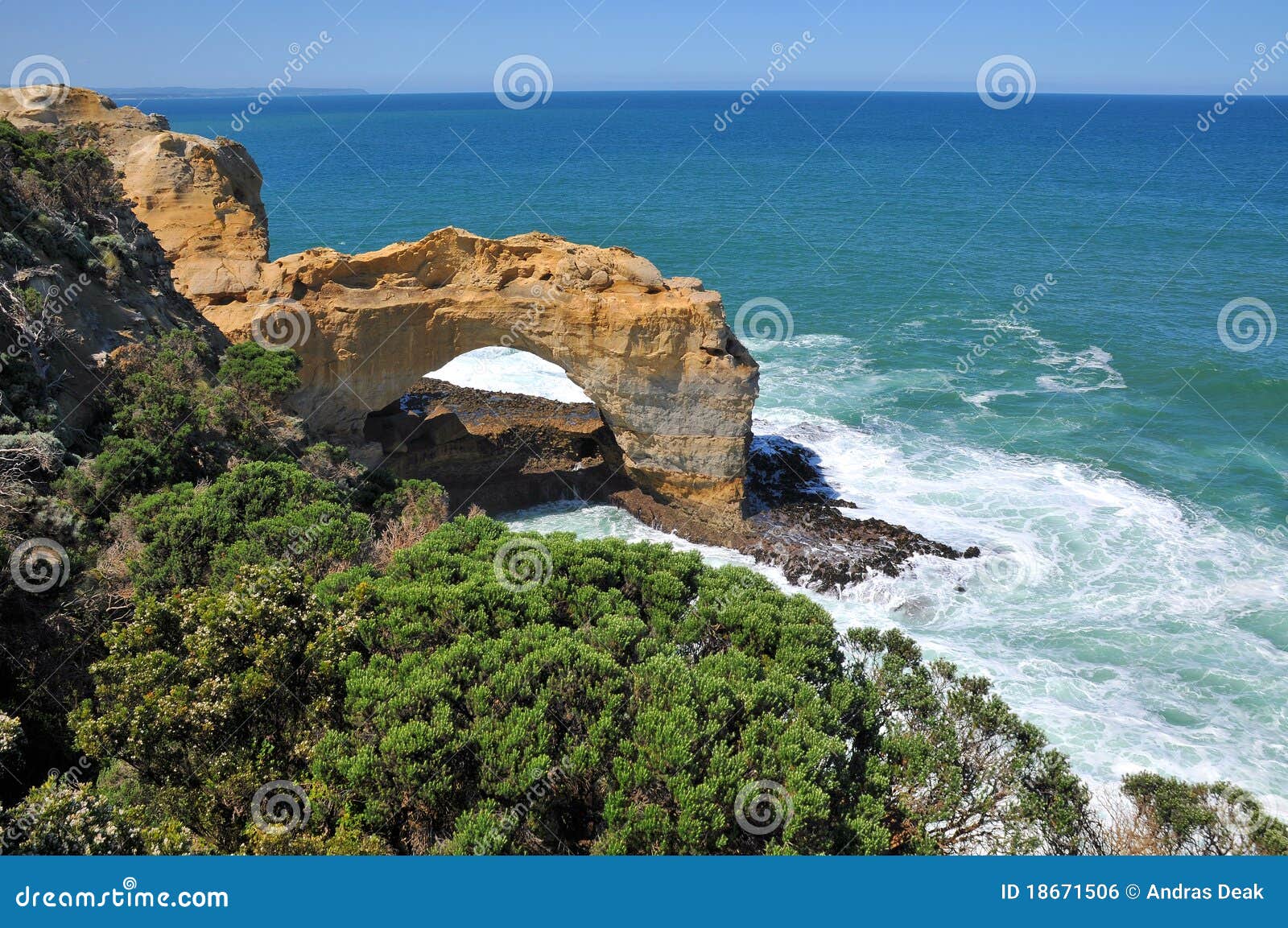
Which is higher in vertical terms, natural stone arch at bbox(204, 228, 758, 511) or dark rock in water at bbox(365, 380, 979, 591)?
natural stone arch at bbox(204, 228, 758, 511)

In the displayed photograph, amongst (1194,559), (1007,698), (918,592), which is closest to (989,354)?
(1194,559)

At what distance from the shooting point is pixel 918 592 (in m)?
24.5

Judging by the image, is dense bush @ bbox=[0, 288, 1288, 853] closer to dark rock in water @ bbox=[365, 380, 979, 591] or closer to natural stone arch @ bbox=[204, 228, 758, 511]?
natural stone arch @ bbox=[204, 228, 758, 511]

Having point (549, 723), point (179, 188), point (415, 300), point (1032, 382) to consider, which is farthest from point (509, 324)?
point (1032, 382)

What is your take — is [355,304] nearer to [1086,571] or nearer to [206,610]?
[206,610]

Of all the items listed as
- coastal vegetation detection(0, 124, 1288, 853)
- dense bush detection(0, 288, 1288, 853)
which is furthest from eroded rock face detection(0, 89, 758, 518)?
dense bush detection(0, 288, 1288, 853)

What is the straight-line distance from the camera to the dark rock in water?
26688 millimetres

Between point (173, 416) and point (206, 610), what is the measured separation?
8.87 m

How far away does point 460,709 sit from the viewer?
11.4m

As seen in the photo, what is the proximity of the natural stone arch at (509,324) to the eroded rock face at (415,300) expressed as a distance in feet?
0.12

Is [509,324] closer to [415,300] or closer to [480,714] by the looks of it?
[415,300]

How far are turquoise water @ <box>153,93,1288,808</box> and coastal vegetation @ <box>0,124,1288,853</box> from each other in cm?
841

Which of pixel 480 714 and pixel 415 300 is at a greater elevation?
pixel 415 300

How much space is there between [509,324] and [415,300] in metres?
2.73
